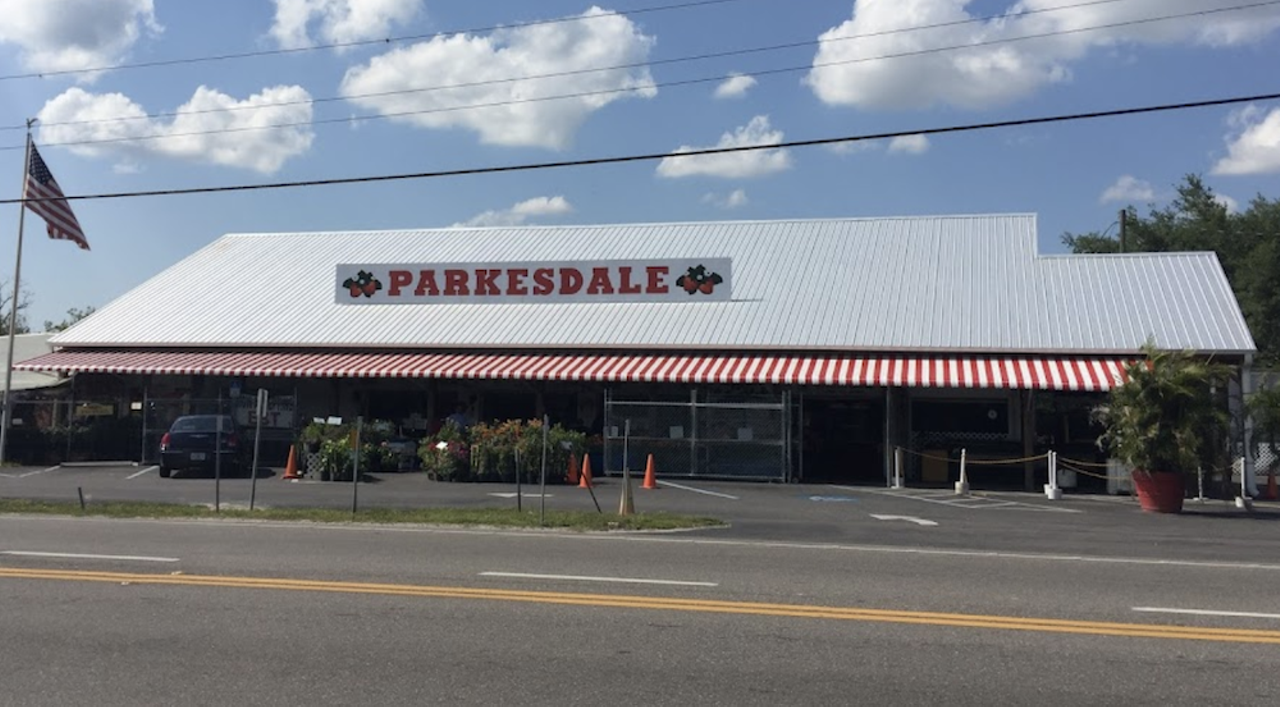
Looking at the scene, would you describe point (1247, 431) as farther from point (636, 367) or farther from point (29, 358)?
point (29, 358)

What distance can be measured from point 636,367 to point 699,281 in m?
4.42

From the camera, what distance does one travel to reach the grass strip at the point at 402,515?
596 inches

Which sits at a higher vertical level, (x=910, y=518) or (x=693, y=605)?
(x=910, y=518)

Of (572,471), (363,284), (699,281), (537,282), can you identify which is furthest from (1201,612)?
(363,284)

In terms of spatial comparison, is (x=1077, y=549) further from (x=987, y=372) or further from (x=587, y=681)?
(x=987, y=372)

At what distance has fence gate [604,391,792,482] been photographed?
80.6 ft

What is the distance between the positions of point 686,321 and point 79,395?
718 inches

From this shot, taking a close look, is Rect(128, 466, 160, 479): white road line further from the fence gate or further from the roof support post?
the roof support post

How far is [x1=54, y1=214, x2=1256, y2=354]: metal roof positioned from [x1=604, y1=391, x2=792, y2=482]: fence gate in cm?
228

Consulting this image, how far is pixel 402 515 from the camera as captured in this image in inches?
639

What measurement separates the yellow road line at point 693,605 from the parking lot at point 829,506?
4.76 meters

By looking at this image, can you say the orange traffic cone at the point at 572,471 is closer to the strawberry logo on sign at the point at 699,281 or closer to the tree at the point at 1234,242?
the strawberry logo on sign at the point at 699,281

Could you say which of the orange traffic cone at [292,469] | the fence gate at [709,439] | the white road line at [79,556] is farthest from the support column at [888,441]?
the white road line at [79,556]

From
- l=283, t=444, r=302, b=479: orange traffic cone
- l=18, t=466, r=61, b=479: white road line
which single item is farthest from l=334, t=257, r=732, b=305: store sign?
l=18, t=466, r=61, b=479: white road line
